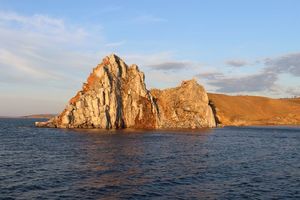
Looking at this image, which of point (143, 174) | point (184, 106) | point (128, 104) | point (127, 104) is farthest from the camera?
point (184, 106)

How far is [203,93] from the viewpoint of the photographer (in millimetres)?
181500

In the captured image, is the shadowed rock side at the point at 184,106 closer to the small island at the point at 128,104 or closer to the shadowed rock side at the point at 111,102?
the small island at the point at 128,104

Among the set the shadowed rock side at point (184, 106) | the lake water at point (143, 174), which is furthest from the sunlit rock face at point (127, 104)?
the lake water at point (143, 174)

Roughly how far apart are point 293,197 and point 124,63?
430 ft

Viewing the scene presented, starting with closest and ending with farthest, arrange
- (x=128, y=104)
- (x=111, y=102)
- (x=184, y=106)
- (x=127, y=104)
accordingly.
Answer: (x=111, y=102) < (x=127, y=104) < (x=128, y=104) < (x=184, y=106)

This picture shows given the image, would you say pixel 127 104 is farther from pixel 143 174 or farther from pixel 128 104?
pixel 143 174

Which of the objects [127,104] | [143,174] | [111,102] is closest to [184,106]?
[127,104]

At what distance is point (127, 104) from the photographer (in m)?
152

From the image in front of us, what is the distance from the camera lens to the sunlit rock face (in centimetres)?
14188

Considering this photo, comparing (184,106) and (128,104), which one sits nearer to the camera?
(128,104)

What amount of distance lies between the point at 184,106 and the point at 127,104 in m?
36.0

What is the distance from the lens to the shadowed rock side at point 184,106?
560ft

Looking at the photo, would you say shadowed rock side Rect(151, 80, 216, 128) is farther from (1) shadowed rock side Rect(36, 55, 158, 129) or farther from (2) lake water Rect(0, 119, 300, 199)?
(2) lake water Rect(0, 119, 300, 199)

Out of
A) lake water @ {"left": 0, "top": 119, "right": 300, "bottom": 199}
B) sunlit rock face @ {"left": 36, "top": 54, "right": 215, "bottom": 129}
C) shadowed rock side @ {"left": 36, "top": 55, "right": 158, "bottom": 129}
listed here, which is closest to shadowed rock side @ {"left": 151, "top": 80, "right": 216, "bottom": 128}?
sunlit rock face @ {"left": 36, "top": 54, "right": 215, "bottom": 129}
